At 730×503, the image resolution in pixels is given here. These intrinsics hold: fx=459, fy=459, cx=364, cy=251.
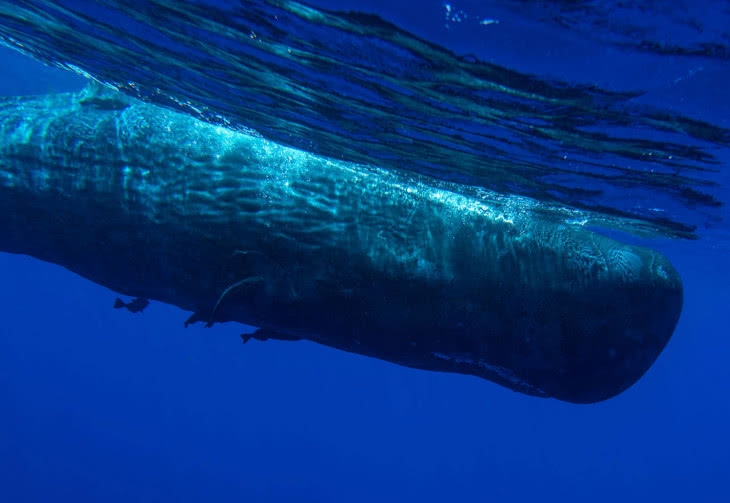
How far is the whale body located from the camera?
3875 millimetres

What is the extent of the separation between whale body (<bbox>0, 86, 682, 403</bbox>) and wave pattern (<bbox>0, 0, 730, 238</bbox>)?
2526 mm

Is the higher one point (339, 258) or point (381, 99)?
point (381, 99)

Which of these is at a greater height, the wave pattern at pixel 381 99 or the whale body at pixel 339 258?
the wave pattern at pixel 381 99

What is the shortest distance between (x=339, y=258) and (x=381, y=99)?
183 inches

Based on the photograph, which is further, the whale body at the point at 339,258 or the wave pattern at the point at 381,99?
the wave pattern at the point at 381,99

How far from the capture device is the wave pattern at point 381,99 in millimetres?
6238

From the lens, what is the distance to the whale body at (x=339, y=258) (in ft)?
12.7

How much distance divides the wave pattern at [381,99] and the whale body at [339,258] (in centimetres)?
253

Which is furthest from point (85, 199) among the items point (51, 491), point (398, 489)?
point (398, 489)

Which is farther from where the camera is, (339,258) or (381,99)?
(381,99)

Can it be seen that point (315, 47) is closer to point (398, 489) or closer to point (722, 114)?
point (722, 114)

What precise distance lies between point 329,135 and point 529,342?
25.4ft

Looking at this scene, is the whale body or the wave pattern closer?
the whale body

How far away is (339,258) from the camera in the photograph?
12.9ft
